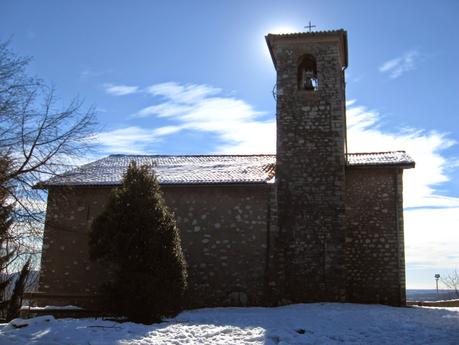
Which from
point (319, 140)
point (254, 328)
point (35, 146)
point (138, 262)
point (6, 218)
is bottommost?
point (254, 328)

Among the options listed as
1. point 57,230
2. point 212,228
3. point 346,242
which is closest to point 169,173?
point 212,228

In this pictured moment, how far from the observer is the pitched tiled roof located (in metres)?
15.1

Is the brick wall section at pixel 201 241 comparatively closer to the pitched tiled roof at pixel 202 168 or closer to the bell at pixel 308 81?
the pitched tiled roof at pixel 202 168

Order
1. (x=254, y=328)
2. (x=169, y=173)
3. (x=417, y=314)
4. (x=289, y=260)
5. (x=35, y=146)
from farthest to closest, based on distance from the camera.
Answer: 1. (x=169, y=173)
2. (x=289, y=260)
3. (x=417, y=314)
4. (x=35, y=146)
5. (x=254, y=328)

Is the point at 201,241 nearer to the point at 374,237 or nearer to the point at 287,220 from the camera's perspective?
the point at 287,220

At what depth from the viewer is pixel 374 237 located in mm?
15164

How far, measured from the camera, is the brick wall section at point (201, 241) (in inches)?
573

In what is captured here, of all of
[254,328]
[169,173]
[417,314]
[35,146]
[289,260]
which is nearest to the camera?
[254,328]

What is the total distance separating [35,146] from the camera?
35.9ft

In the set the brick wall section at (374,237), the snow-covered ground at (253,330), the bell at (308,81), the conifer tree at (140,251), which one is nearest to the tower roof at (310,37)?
the bell at (308,81)

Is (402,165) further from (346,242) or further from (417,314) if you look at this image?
(417,314)

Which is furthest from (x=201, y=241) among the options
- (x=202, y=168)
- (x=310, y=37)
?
(x=310, y=37)

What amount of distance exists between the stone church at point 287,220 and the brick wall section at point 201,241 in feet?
0.10

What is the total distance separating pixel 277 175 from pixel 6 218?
790 centimetres
